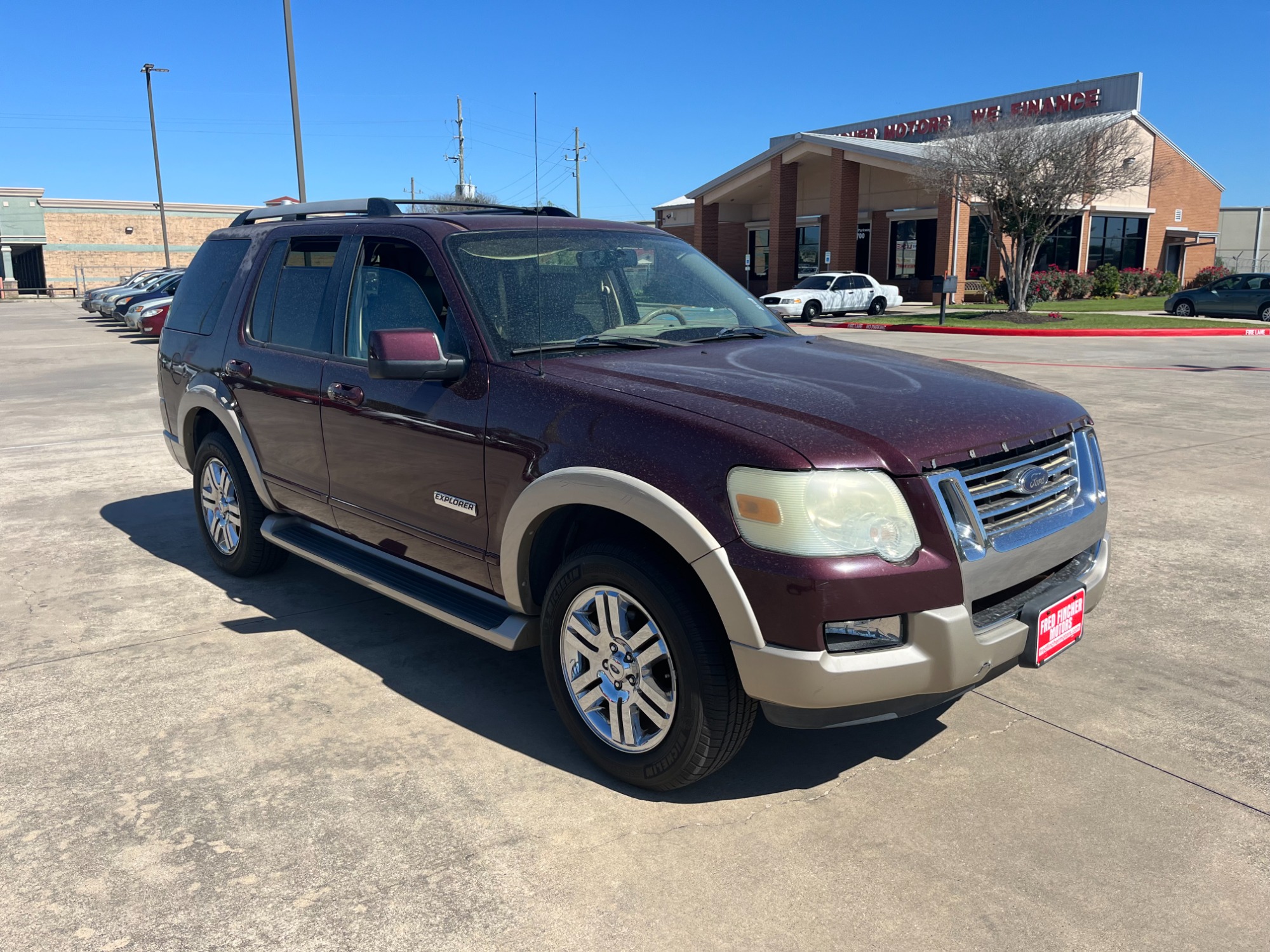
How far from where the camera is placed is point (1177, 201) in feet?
143

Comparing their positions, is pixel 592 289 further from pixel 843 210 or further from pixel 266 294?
pixel 843 210

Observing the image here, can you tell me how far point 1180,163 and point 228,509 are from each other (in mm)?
47404

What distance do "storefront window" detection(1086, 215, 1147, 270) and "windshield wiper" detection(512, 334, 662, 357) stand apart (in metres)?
41.8

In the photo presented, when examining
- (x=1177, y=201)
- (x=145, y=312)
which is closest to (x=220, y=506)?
(x=145, y=312)

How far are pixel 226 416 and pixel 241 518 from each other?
1.85 ft

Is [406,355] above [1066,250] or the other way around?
the other way around

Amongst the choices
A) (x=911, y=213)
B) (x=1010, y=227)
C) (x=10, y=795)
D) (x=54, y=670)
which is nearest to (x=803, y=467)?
(x=10, y=795)

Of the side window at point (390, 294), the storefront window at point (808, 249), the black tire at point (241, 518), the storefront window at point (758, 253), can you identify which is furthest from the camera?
the storefront window at point (758, 253)

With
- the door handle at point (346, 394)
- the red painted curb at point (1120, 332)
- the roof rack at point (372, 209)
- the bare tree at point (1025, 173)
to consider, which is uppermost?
the bare tree at point (1025, 173)

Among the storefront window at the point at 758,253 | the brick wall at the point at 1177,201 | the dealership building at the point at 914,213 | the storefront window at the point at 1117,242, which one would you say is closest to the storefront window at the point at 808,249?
the dealership building at the point at 914,213

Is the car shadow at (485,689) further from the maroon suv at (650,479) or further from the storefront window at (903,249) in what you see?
the storefront window at (903,249)

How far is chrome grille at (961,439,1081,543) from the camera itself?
9.90 ft

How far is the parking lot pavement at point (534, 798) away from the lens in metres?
2.68

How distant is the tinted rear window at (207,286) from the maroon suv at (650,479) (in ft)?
1.82
